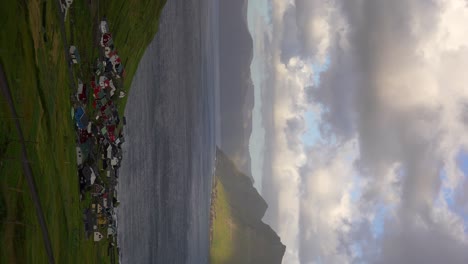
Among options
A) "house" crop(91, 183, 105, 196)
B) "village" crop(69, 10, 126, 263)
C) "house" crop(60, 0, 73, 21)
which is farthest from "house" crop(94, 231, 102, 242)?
"house" crop(60, 0, 73, 21)

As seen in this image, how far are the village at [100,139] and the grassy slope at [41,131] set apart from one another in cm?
123

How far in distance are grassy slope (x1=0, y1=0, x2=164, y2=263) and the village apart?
1.23 m

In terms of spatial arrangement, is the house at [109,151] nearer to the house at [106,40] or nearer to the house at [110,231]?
the house at [110,231]

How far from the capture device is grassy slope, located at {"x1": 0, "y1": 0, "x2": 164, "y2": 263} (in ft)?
66.5

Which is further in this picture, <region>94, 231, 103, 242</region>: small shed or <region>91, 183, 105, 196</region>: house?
<region>94, 231, 103, 242</region>: small shed

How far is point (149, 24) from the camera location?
166 feet

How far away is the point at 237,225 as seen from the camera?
158 m

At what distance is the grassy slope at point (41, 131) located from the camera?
20.3 meters

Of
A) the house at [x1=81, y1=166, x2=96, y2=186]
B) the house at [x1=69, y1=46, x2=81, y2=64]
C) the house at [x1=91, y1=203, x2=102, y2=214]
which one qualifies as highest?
the house at [x1=69, y1=46, x2=81, y2=64]

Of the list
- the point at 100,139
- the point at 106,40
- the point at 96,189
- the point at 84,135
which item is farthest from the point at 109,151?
the point at 106,40

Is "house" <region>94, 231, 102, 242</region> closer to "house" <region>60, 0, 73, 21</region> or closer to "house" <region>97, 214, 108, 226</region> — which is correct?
"house" <region>97, 214, 108, 226</region>

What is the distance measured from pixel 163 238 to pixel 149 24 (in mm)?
25894

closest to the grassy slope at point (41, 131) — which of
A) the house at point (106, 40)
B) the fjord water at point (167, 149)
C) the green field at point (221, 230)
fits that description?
the house at point (106, 40)

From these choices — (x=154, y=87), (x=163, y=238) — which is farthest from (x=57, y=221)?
(x=163, y=238)
